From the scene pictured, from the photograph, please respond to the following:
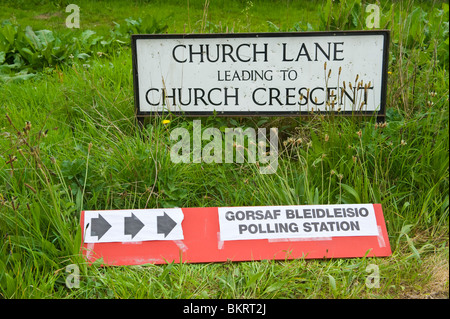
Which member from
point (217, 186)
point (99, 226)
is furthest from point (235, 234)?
point (99, 226)

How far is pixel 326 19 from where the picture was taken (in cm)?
383

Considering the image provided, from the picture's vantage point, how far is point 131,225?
2.33 metres

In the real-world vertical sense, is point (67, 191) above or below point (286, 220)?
above


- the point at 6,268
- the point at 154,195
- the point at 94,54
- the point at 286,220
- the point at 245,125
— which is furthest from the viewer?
the point at 94,54

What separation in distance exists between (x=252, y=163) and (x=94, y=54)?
2.47 m

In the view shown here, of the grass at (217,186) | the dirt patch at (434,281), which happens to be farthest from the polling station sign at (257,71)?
the dirt patch at (434,281)

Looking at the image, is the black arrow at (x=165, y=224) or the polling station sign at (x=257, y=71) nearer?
the black arrow at (x=165, y=224)

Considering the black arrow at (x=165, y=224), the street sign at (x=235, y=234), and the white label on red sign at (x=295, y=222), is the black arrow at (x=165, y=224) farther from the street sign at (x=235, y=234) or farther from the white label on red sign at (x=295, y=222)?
the white label on red sign at (x=295, y=222)

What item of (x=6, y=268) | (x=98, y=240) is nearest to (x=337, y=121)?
(x=98, y=240)

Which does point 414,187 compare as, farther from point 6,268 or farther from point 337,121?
point 6,268

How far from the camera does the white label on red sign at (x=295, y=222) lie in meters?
2.34

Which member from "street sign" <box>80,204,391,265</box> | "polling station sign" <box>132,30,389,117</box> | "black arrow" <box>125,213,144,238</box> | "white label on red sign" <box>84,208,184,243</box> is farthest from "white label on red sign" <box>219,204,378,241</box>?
"polling station sign" <box>132,30,389,117</box>

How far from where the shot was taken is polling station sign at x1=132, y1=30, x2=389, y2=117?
297cm

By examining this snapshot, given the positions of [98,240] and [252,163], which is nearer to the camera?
[98,240]
